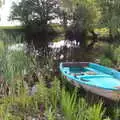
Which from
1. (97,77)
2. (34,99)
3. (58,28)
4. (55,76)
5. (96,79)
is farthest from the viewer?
(58,28)

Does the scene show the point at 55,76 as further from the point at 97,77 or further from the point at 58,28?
the point at 58,28

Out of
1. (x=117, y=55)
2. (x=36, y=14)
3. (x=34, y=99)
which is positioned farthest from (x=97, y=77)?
(x=36, y=14)

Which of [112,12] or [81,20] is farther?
[81,20]

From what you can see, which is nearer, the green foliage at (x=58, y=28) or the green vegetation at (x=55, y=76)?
the green vegetation at (x=55, y=76)

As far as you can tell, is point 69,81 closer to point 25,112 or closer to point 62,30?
point 25,112

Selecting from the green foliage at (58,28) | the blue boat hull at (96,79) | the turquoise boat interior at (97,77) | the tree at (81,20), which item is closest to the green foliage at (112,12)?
the tree at (81,20)

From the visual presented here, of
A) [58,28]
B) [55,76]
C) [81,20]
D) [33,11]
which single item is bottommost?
[55,76]

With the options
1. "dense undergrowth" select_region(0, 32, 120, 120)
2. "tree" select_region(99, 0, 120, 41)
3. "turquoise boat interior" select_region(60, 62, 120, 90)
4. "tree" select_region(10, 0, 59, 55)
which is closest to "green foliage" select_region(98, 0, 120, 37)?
"tree" select_region(99, 0, 120, 41)

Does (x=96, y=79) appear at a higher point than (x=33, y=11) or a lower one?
lower

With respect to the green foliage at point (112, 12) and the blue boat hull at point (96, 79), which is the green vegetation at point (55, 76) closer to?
the green foliage at point (112, 12)

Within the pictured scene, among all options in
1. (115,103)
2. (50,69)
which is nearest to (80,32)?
(50,69)

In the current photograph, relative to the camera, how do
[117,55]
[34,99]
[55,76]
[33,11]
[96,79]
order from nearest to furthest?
[34,99] < [96,79] < [55,76] < [117,55] < [33,11]

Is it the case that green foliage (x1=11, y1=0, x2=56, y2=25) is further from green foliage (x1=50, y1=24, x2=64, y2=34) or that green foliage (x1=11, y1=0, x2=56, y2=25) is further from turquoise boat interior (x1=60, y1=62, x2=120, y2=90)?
turquoise boat interior (x1=60, y1=62, x2=120, y2=90)

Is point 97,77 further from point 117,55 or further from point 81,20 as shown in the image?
point 81,20
